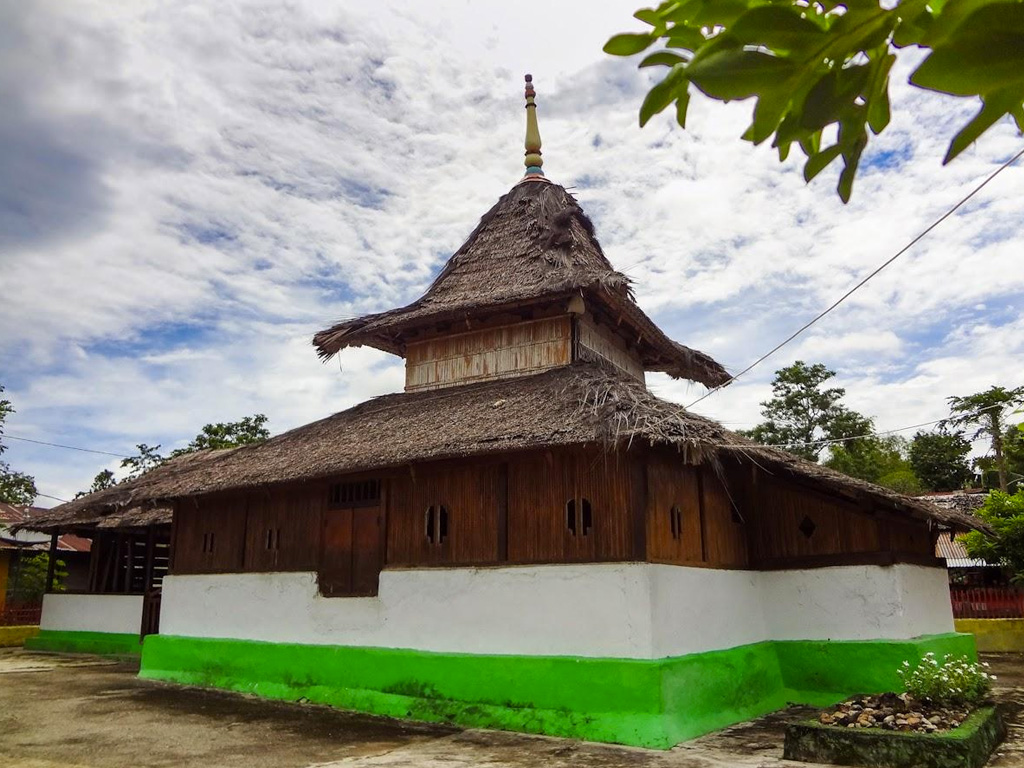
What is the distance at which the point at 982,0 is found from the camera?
1.08 m

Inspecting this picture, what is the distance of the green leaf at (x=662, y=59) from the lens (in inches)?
56.6

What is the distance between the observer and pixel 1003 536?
16109 millimetres

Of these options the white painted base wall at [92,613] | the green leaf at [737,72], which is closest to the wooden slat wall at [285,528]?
the white painted base wall at [92,613]

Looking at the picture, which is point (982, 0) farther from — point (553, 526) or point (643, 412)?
point (553, 526)

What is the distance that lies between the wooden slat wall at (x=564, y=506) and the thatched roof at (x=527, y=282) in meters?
2.83

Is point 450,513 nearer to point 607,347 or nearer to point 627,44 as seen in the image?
point 607,347

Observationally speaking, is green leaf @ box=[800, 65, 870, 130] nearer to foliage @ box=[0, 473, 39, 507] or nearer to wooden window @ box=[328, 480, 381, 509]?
wooden window @ box=[328, 480, 381, 509]

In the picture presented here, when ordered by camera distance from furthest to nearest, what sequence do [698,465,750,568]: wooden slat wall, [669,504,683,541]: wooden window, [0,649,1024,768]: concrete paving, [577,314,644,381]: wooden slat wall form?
[577,314,644,381]: wooden slat wall
[698,465,750,568]: wooden slat wall
[669,504,683,541]: wooden window
[0,649,1024,768]: concrete paving

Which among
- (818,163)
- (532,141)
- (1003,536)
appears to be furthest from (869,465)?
(818,163)

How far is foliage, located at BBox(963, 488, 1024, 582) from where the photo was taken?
1596cm

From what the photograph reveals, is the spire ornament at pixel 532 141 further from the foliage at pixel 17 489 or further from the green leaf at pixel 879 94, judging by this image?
the foliage at pixel 17 489

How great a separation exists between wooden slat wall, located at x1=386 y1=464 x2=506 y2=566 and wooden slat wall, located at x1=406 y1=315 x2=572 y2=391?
2376 millimetres


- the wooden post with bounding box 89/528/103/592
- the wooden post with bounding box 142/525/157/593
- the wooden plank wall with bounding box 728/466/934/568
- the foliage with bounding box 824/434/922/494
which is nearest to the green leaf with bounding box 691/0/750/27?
the wooden plank wall with bounding box 728/466/934/568

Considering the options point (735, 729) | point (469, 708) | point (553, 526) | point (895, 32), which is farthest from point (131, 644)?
point (895, 32)
